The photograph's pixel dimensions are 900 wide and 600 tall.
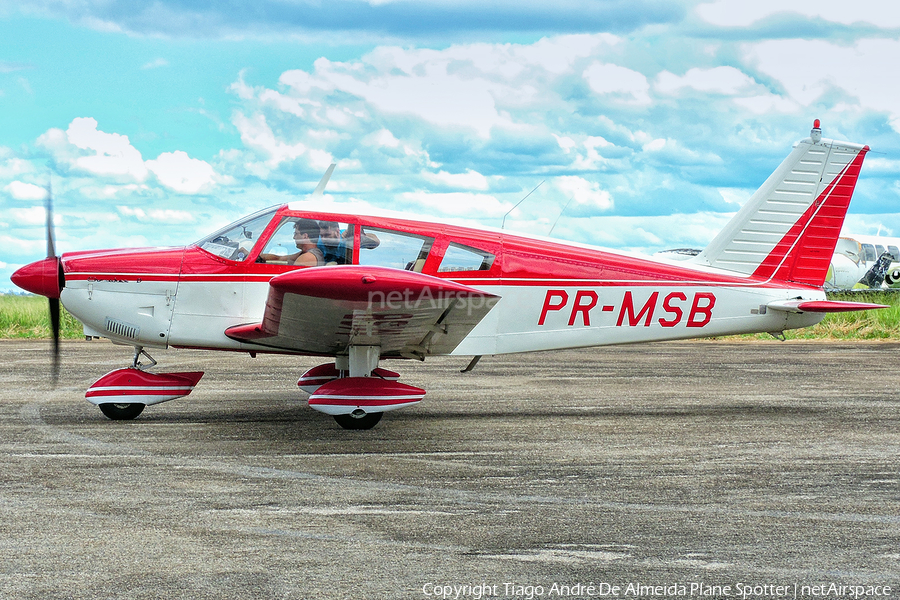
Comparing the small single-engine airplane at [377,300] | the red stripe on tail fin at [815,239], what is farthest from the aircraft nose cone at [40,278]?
the red stripe on tail fin at [815,239]

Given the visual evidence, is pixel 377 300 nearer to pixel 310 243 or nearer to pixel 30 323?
pixel 310 243

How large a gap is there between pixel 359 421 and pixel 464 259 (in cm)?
192

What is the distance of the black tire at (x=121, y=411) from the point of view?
8.47m

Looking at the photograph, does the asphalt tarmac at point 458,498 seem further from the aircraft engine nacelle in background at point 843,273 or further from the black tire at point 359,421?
the aircraft engine nacelle in background at point 843,273

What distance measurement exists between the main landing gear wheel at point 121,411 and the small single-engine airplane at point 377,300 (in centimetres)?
2

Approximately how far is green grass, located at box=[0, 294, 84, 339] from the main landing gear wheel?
1251 cm

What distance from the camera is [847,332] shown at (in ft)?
70.2

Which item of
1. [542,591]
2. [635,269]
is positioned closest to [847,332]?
[635,269]

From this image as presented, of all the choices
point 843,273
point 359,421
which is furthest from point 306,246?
point 843,273

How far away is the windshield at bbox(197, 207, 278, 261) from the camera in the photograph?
8195mm

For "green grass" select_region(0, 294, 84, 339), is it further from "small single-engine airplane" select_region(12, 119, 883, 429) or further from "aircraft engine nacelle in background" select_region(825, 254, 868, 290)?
"aircraft engine nacelle in background" select_region(825, 254, 868, 290)

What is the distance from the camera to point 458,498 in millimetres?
5543

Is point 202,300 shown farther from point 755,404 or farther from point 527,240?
point 755,404

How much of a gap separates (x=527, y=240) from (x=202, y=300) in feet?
11.1
